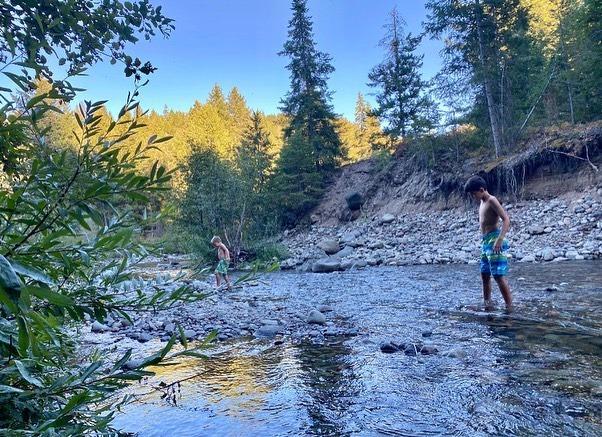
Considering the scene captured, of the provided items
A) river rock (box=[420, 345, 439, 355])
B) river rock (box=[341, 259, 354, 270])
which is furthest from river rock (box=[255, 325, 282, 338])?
river rock (box=[341, 259, 354, 270])

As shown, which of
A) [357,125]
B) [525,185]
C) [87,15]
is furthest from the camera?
[357,125]

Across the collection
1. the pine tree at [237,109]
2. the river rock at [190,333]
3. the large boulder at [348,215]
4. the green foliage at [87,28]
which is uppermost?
the pine tree at [237,109]

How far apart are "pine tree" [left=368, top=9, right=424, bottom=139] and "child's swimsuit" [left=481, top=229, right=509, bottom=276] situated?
885 inches

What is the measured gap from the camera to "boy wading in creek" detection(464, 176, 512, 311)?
21.9 ft

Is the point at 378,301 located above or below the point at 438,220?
below

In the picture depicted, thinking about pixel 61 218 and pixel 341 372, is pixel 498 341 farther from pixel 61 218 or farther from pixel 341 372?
pixel 61 218

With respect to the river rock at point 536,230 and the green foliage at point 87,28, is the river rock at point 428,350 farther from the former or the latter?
the river rock at point 536,230

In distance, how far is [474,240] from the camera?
17031mm

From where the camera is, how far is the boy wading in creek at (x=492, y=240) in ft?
21.9

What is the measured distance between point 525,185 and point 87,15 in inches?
835

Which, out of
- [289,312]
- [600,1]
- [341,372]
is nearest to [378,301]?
[289,312]

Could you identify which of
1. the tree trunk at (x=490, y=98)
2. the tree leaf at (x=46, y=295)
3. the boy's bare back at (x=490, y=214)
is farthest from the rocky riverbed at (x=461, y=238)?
the tree leaf at (x=46, y=295)

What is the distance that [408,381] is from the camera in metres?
3.88

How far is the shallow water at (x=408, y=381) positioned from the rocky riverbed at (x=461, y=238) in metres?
7.49
